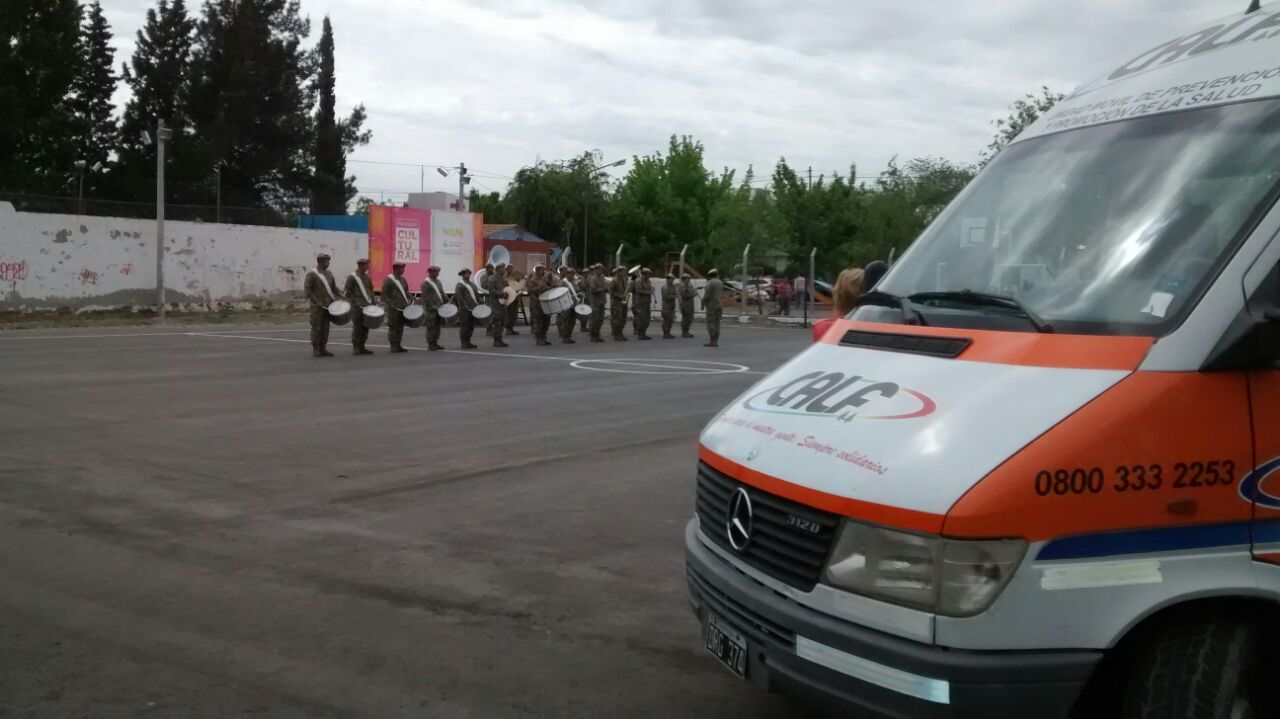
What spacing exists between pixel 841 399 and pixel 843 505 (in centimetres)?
57

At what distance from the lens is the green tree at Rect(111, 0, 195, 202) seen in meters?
50.4

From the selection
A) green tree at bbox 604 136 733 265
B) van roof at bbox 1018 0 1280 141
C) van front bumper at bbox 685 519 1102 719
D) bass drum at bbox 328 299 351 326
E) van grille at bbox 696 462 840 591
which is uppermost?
green tree at bbox 604 136 733 265

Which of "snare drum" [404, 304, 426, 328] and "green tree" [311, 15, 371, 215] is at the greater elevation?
"green tree" [311, 15, 371, 215]

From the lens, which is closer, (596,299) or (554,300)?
(554,300)

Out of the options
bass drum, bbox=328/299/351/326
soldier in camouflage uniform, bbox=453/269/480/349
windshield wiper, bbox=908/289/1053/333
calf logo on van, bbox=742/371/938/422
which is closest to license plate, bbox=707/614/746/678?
calf logo on van, bbox=742/371/938/422

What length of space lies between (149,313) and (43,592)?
1091 inches

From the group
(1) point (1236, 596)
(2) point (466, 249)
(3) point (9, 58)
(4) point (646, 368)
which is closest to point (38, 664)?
(1) point (1236, 596)

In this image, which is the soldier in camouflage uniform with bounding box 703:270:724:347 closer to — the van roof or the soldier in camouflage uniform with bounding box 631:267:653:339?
the soldier in camouflage uniform with bounding box 631:267:653:339

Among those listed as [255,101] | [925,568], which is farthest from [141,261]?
[925,568]

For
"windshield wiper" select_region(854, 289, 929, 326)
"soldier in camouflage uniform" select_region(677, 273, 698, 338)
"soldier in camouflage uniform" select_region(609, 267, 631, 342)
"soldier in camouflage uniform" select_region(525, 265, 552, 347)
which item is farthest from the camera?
"soldier in camouflage uniform" select_region(677, 273, 698, 338)

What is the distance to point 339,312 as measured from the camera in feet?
64.6

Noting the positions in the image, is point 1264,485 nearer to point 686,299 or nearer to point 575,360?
point 575,360

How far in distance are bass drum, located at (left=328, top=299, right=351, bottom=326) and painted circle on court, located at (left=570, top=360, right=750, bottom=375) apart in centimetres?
424

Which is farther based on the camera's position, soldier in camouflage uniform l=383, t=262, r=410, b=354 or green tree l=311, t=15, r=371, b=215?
green tree l=311, t=15, r=371, b=215
